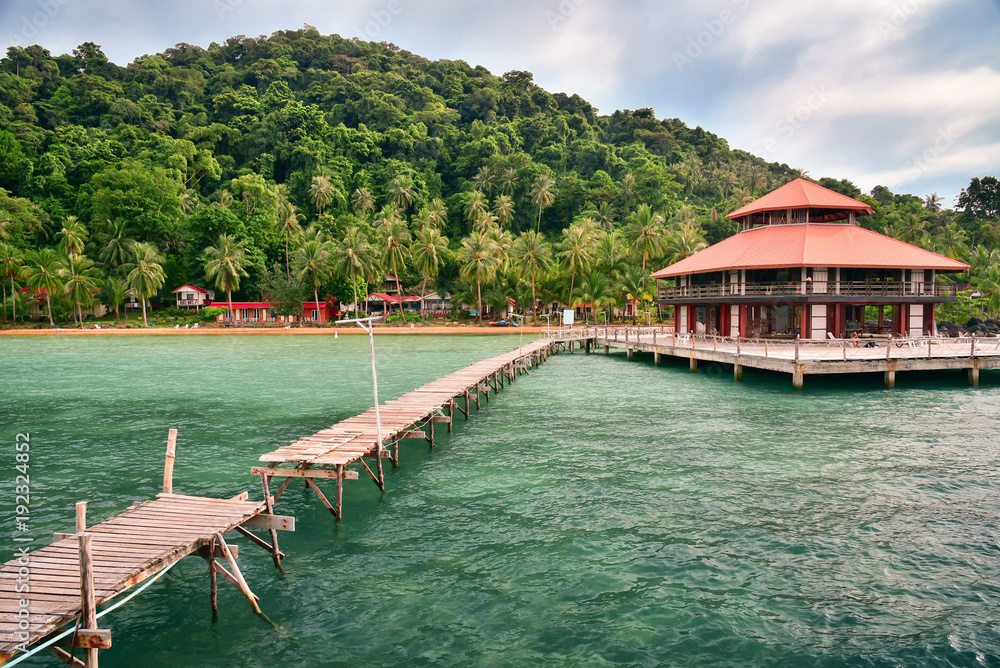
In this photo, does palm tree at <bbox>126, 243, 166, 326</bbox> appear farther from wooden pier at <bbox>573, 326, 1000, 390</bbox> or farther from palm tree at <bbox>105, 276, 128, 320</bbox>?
wooden pier at <bbox>573, 326, 1000, 390</bbox>

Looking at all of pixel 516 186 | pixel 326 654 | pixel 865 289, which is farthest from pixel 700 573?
pixel 516 186

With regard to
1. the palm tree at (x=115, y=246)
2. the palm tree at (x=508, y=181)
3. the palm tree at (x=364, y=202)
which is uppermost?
the palm tree at (x=508, y=181)

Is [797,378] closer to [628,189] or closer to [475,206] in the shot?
[475,206]

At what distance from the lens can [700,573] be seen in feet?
32.8

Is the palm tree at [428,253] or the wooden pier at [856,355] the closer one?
the wooden pier at [856,355]

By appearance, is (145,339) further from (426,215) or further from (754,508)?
(754,508)

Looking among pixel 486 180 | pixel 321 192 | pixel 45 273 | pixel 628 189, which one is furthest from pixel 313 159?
pixel 628 189

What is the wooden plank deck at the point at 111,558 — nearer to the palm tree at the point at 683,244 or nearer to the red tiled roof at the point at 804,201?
the red tiled roof at the point at 804,201

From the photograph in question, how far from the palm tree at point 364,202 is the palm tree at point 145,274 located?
29.4m

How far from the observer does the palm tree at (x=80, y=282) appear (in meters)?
76.6

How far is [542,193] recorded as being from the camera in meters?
99.9

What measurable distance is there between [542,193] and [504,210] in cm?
719

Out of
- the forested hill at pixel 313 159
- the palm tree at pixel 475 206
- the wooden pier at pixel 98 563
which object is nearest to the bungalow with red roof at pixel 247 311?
the forested hill at pixel 313 159

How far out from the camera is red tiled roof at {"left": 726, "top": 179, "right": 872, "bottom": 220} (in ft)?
138
